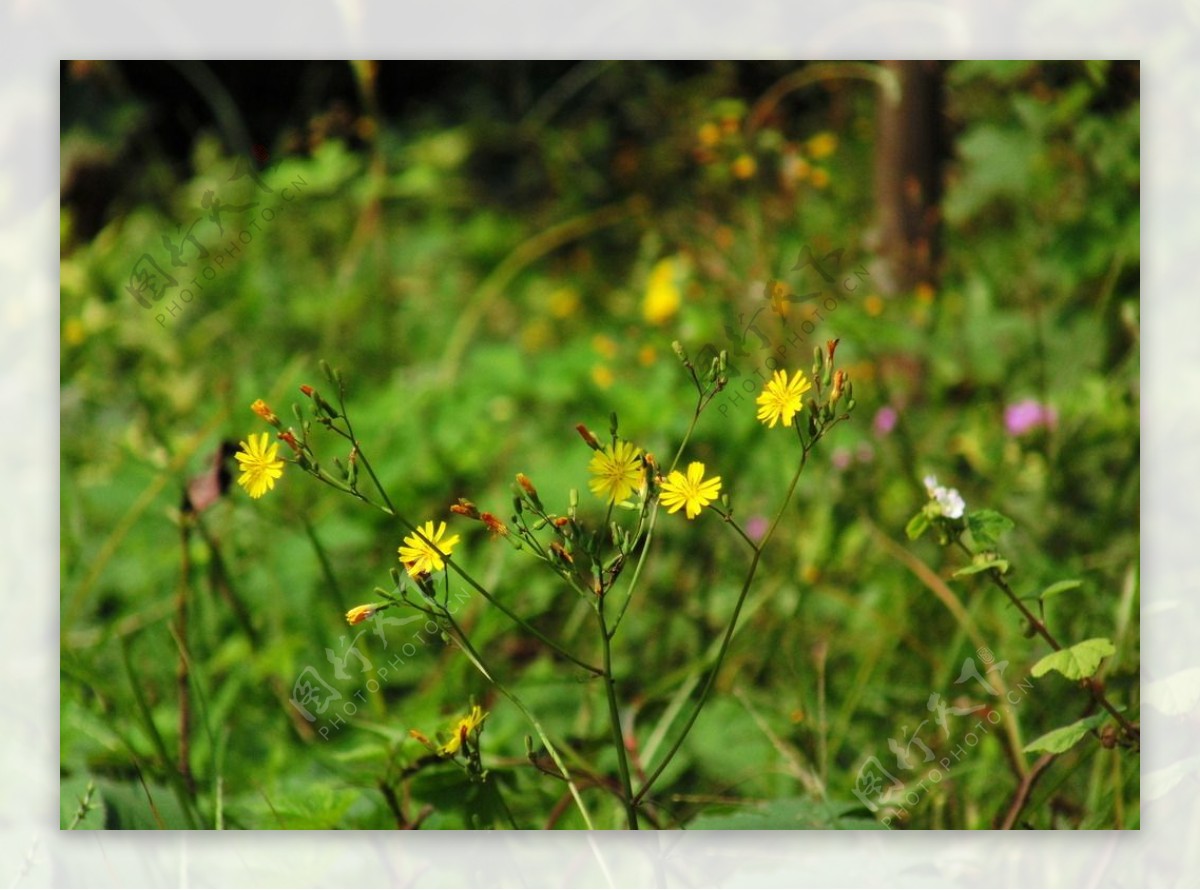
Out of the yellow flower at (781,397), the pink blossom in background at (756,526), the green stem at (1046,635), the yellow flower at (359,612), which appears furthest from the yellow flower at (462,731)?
the pink blossom in background at (756,526)

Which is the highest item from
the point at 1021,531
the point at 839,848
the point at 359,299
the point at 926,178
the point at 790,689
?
the point at 926,178

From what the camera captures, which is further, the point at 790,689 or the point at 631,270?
the point at 631,270

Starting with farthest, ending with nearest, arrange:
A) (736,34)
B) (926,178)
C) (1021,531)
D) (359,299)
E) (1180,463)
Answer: (359,299)
(926,178)
(1021,531)
(736,34)
(1180,463)

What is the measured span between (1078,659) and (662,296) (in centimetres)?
103

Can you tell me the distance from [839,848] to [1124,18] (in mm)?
1080

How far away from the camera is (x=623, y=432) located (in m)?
1.93

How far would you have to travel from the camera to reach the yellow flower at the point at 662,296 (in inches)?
78.4

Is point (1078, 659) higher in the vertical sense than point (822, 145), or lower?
lower

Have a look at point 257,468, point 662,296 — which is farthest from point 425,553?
point 662,296

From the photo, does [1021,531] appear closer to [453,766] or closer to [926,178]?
[926,178]

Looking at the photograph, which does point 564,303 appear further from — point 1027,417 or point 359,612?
point 359,612

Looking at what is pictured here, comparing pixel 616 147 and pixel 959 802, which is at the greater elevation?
pixel 616 147

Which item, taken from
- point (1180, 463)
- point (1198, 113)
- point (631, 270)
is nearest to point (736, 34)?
point (1198, 113)

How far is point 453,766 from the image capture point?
123cm
